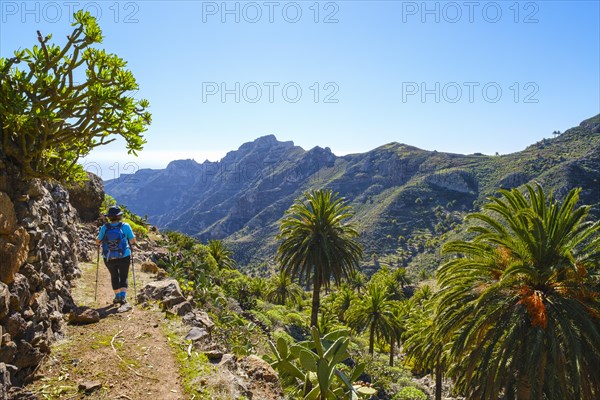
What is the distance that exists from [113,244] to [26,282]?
3023mm

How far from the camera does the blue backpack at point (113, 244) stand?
802cm

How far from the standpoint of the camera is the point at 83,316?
21.7 ft

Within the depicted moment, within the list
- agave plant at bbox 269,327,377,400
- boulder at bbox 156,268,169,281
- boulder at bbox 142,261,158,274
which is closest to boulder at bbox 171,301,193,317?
agave plant at bbox 269,327,377,400

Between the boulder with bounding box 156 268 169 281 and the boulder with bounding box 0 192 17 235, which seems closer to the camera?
the boulder with bounding box 0 192 17 235

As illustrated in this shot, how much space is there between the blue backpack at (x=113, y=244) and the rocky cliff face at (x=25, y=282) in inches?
42.9

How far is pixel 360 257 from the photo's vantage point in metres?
24.6

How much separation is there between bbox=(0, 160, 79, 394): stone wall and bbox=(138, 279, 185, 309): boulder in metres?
1.89

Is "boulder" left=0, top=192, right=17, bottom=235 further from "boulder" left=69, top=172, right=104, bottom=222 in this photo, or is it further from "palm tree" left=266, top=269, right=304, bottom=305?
"palm tree" left=266, top=269, right=304, bottom=305

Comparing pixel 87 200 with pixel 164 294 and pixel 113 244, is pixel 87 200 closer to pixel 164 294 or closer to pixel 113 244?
pixel 113 244

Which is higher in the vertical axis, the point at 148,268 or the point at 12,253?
the point at 12,253

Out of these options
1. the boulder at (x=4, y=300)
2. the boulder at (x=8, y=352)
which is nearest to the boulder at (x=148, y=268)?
the boulder at (x=8, y=352)

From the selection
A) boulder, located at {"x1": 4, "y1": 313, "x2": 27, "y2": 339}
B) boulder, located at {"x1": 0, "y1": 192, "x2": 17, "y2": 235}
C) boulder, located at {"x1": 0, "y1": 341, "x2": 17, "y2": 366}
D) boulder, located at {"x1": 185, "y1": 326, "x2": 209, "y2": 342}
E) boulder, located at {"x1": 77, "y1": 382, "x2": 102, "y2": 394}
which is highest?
boulder, located at {"x1": 0, "y1": 192, "x2": 17, "y2": 235}

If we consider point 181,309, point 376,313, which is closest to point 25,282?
point 181,309

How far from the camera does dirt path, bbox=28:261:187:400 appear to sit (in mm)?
4848
